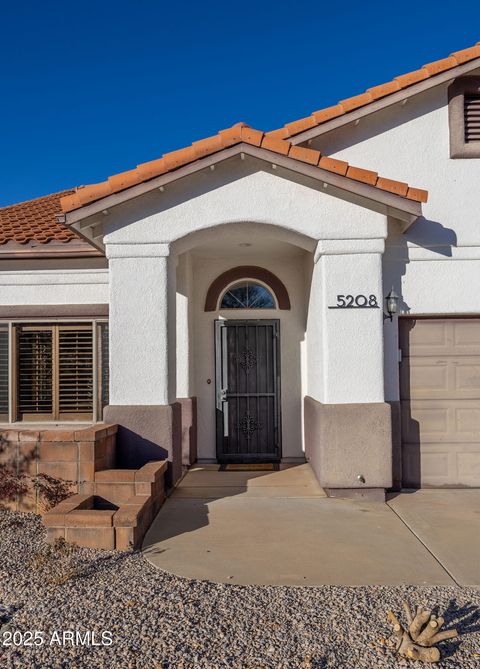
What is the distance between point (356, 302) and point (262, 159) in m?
2.16

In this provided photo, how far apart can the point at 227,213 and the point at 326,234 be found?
4.30ft

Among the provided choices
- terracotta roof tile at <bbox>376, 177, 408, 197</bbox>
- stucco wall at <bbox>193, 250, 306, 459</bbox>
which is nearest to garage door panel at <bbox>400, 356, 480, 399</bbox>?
stucco wall at <bbox>193, 250, 306, 459</bbox>

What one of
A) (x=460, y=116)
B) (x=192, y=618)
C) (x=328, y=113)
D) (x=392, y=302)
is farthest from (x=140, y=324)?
(x=460, y=116)

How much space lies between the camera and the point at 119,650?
10.5 feet

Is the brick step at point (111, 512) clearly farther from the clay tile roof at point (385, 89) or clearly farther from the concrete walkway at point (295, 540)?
the clay tile roof at point (385, 89)

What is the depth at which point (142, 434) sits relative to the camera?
654 centimetres

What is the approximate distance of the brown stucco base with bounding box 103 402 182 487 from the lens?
21.4ft

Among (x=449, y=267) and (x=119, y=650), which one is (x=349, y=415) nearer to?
(x=449, y=267)

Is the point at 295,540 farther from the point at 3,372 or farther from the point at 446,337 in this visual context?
the point at 3,372

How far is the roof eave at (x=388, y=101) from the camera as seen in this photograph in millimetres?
7207

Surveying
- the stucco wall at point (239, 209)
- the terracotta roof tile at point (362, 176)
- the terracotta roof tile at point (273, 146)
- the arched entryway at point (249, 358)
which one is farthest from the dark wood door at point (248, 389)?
the terracotta roof tile at point (273, 146)

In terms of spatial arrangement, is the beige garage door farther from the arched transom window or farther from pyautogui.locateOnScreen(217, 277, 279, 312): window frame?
the arched transom window

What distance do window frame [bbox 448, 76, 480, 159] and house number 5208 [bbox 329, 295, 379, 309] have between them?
102 inches

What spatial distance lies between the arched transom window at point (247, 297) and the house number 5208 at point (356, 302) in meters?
2.55
